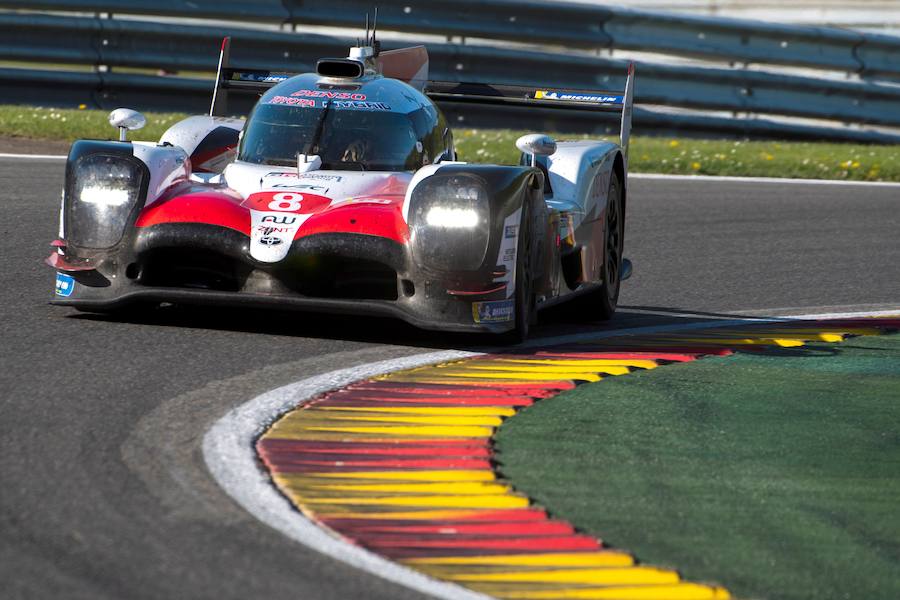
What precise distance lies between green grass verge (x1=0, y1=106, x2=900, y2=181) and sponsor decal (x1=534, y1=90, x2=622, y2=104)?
4.81 meters

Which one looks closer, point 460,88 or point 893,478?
point 893,478

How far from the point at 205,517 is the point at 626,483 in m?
1.28

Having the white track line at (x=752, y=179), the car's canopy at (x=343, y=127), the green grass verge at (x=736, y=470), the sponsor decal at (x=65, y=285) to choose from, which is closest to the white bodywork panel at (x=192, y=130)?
the car's canopy at (x=343, y=127)

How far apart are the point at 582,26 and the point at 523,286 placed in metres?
9.94

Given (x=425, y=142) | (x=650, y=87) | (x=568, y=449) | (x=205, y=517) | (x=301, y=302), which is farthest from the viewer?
(x=650, y=87)

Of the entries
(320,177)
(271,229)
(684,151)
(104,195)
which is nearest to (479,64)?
(684,151)

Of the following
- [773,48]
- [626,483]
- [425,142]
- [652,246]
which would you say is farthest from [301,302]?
[773,48]

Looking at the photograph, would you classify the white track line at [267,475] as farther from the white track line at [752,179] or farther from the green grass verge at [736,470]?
the white track line at [752,179]

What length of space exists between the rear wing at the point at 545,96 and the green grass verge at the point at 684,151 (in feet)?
15.6

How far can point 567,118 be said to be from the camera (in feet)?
53.5

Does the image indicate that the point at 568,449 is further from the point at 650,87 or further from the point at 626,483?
the point at 650,87

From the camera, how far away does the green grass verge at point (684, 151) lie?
1383 cm

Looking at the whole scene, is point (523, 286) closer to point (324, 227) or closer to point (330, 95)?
point (324, 227)

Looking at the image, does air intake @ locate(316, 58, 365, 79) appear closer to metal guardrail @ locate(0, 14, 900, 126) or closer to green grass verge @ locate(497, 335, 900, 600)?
green grass verge @ locate(497, 335, 900, 600)
